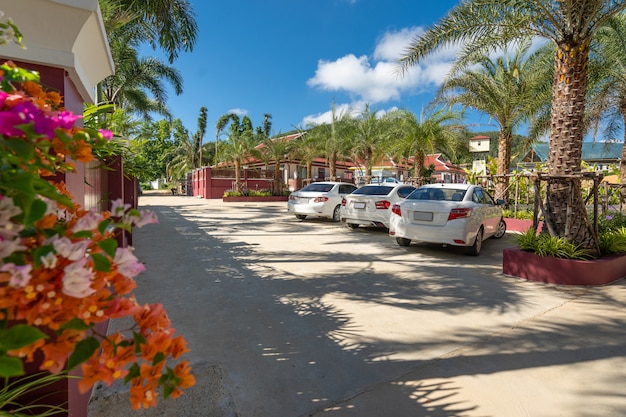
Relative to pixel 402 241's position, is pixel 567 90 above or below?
above

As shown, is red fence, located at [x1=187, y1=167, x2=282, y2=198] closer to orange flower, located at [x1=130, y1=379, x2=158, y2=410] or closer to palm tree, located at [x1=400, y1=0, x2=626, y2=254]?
palm tree, located at [x1=400, y1=0, x2=626, y2=254]

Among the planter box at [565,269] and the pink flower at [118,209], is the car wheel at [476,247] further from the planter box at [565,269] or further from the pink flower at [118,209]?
the pink flower at [118,209]

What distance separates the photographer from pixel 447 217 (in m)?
7.47

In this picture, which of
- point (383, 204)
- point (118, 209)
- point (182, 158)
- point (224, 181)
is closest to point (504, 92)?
point (383, 204)

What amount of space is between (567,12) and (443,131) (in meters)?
13.4

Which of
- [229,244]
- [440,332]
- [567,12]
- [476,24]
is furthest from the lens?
[229,244]

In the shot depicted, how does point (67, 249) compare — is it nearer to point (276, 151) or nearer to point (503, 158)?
point (503, 158)

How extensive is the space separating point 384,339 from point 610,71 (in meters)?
15.2

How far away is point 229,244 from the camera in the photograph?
9109mm

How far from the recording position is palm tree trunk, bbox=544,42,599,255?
6.20 m

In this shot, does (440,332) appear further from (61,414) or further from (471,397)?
(61,414)

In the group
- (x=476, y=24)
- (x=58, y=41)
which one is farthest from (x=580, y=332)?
(x=476, y=24)

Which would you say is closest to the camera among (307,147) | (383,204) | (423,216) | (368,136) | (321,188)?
(423,216)

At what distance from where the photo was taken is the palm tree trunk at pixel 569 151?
20.4 ft
